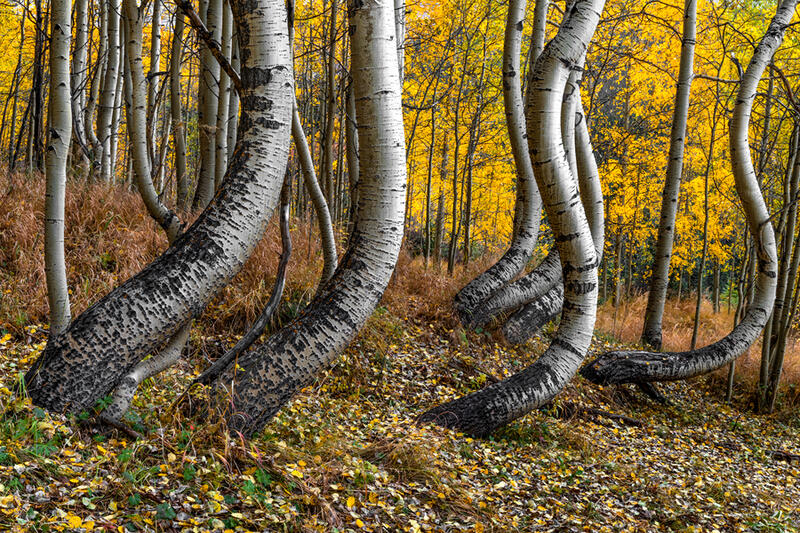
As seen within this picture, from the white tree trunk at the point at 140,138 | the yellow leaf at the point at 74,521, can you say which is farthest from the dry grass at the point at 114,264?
the yellow leaf at the point at 74,521

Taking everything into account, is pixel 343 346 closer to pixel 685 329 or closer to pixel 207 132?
pixel 207 132

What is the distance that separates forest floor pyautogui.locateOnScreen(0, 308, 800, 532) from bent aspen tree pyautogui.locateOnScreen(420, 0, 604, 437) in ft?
0.98

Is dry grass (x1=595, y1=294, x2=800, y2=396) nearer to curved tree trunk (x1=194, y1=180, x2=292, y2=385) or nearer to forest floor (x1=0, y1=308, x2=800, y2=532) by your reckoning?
forest floor (x1=0, y1=308, x2=800, y2=532)

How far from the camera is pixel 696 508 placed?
3.78 meters

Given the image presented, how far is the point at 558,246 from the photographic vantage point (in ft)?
14.4

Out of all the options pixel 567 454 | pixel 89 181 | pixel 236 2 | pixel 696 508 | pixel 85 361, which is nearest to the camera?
pixel 85 361

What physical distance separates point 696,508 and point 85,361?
3874 mm

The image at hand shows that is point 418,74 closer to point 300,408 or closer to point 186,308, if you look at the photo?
point 300,408

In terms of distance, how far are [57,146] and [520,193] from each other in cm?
590

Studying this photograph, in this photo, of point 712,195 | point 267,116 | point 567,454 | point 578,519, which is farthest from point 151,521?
point 712,195

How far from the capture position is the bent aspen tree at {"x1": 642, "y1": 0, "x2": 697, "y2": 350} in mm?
8195

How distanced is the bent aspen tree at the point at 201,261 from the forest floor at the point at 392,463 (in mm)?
206

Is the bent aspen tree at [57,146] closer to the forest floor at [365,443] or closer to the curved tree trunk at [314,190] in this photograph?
the forest floor at [365,443]

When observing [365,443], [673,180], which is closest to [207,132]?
[365,443]
